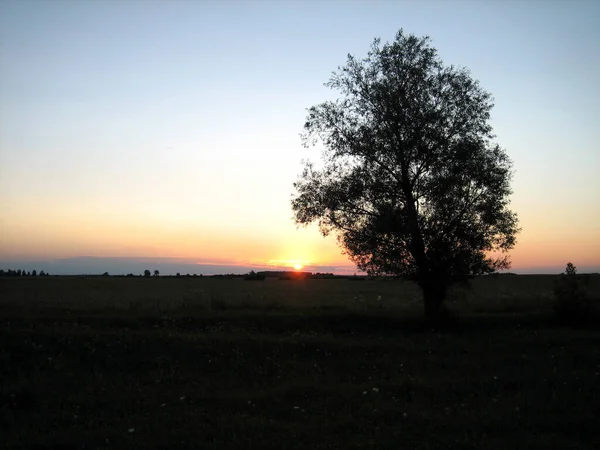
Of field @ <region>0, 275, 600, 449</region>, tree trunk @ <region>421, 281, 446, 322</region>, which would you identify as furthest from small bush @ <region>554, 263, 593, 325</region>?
tree trunk @ <region>421, 281, 446, 322</region>

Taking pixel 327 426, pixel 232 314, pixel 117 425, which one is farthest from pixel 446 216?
pixel 117 425

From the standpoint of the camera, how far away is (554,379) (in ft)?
54.7

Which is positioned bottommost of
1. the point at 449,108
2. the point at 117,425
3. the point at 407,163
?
the point at 117,425

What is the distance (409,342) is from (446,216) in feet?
24.9

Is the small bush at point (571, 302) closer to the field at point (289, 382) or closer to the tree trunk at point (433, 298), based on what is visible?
the field at point (289, 382)

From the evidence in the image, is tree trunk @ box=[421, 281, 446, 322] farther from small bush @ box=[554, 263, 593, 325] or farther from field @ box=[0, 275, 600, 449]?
small bush @ box=[554, 263, 593, 325]

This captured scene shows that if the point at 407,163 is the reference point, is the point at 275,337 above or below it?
below

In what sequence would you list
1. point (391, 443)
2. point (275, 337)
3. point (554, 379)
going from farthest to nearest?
point (275, 337) < point (554, 379) < point (391, 443)

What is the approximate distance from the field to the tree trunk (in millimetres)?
832

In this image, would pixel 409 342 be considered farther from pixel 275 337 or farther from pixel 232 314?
pixel 232 314

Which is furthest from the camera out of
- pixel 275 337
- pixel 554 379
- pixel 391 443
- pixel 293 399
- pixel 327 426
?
pixel 275 337

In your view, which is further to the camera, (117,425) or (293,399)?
(293,399)

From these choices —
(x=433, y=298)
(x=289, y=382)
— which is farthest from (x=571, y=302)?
(x=289, y=382)

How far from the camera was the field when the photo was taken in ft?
38.7
